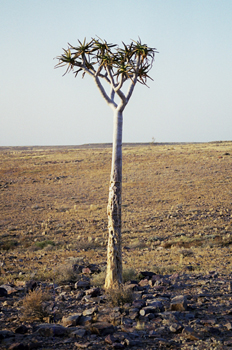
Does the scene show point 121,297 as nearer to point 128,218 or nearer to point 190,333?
point 190,333

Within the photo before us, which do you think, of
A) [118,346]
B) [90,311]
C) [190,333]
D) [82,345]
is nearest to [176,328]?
[190,333]

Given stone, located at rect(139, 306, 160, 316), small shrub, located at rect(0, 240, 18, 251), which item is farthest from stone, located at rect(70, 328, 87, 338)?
small shrub, located at rect(0, 240, 18, 251)

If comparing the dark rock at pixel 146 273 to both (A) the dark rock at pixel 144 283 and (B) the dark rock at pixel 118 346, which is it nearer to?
(A) the dark rock at pixel 144 283

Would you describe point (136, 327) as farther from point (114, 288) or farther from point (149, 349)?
point (114, 288)

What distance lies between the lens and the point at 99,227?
17.0 metres

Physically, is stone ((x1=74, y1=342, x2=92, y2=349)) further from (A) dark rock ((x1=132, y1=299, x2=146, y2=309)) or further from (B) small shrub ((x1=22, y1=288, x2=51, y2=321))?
(A) dark rock ((x1=132, y1=299, x2=146, y2=309))

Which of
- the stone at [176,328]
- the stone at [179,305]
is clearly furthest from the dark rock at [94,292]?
the stone at [176,328]

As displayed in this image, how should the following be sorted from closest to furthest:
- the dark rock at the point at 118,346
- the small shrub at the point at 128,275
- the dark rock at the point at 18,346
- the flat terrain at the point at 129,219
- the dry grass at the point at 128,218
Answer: the dark rock at the point at 18,346
the dark rock at the point at 118,346
the small shrub at the point at 128,275
the flat terrain at the point at 129,219
the dry grass at the point at 128,218

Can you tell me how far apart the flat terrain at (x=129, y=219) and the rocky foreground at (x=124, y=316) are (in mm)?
1362

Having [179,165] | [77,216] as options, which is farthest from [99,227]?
[179,165]

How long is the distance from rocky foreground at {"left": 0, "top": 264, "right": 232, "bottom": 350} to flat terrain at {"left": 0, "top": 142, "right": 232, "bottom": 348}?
4.47 feet

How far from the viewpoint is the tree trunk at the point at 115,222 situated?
7.73m

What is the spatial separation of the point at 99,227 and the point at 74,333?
11466 mm

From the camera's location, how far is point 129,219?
60.2 feet
